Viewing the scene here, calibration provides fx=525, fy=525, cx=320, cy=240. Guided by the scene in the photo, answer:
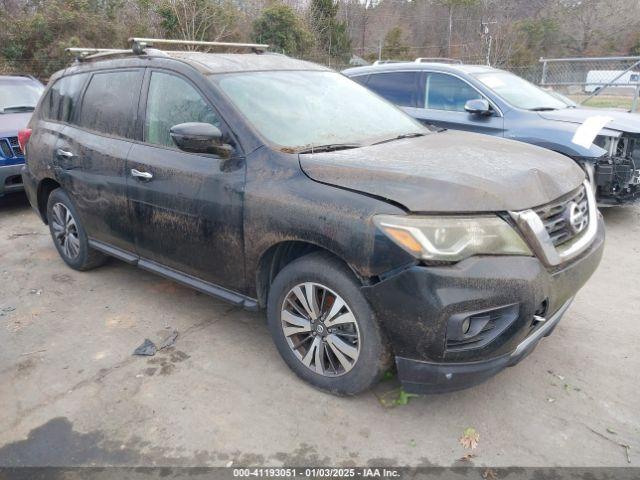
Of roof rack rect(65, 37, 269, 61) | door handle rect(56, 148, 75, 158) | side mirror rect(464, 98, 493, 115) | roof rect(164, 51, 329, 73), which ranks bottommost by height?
door handle rect(56, 148, 75, 158)

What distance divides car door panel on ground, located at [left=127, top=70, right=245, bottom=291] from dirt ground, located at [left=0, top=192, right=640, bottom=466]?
0.54 meters

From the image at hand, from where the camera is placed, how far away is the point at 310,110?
3428 millimetres

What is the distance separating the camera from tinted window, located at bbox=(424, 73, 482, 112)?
6285 millimetres

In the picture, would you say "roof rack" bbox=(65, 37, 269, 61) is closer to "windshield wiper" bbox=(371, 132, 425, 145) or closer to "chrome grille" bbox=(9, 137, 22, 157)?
"windshield wiper" bbox=(371, 132, 425, 145)

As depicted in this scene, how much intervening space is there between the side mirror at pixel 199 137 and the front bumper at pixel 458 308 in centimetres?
128

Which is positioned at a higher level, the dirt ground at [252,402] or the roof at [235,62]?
the roof at [235,62]

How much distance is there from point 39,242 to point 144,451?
13.4 feet

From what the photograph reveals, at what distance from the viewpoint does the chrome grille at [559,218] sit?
8.46 feet

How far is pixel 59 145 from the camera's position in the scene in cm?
445

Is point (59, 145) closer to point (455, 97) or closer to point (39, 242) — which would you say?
point (39, 242)

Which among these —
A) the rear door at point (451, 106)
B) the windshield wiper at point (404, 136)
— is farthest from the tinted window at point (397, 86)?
the windshield wiper at point (404, 136)

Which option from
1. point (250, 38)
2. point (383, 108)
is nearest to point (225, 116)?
point (383, 108)

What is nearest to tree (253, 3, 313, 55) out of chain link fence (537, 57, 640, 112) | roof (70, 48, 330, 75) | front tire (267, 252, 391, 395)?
chain link fence (537, 57, 640, 112)

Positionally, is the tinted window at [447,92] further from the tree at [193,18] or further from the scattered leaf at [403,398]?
the tree at [193,18]
